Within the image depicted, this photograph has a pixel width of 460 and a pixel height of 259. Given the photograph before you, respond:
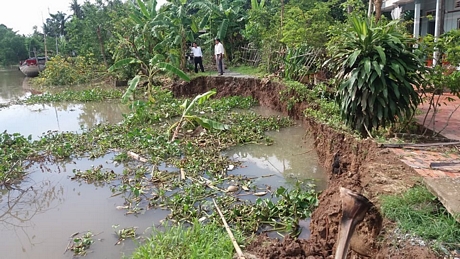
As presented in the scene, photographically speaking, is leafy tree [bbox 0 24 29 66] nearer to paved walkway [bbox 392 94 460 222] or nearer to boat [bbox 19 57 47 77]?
boat [bbox 19 57 47 77]

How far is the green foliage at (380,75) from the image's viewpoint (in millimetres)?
5418

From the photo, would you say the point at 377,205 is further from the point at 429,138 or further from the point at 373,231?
the point at 429,138

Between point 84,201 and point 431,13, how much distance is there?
556 inches

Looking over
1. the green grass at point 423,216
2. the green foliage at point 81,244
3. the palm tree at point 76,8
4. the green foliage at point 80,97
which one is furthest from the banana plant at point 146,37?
the palm tree at point 76,8

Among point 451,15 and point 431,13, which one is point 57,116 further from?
point 431,13

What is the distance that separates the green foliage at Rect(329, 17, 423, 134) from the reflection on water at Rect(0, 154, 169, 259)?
11.5 ft

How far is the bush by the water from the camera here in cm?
2288

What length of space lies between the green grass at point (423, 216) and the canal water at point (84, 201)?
3.04m

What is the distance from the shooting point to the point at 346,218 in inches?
120

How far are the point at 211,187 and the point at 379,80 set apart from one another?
320 cm

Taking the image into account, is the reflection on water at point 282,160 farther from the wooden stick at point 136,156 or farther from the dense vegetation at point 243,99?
the wooden stick at point 136,156

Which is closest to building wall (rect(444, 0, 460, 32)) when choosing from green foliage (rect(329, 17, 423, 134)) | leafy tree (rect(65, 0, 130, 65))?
green foliage (rect(329, 17, 423, 134))

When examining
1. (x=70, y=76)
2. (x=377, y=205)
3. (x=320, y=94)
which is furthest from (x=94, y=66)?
(x=377, y=205)

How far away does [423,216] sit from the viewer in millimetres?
3055
